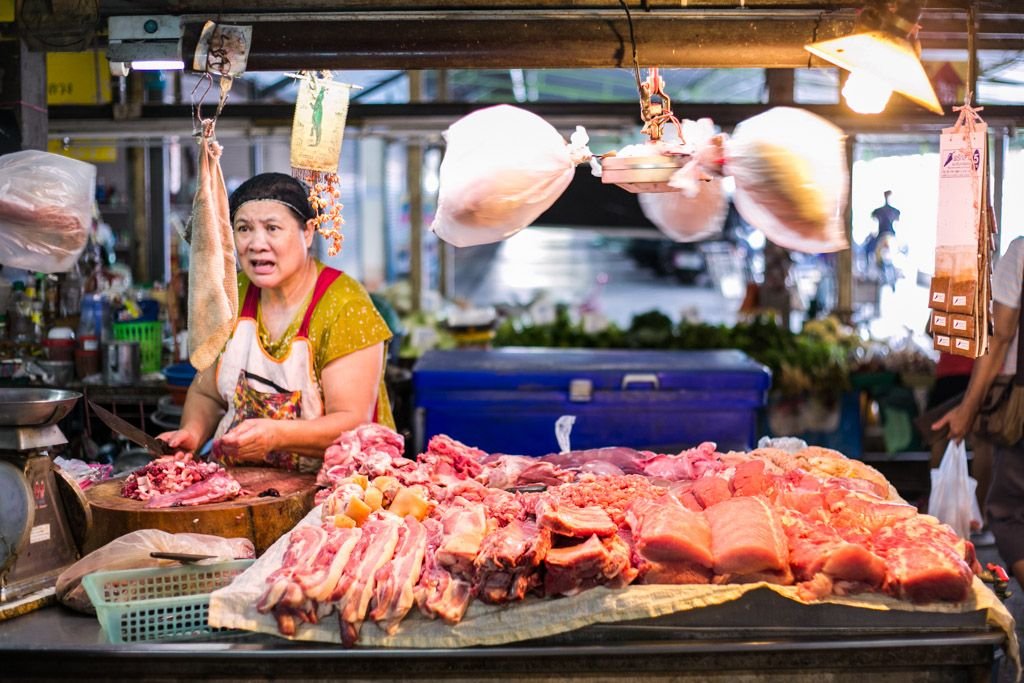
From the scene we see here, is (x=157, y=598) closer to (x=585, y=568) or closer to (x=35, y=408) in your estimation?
(x=35, y=408)

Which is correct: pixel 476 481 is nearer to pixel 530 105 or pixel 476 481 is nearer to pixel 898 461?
pixel 530 105

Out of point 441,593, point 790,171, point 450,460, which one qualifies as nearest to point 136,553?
point 441,593

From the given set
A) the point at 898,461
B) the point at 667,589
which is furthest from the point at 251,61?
the point at 898,461

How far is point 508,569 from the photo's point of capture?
2.94 metres

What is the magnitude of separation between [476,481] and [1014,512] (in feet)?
8.81

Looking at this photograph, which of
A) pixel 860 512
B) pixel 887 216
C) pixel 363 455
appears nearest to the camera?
pixel 860 512

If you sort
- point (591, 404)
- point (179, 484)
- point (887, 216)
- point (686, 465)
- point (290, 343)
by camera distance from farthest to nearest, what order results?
point (887, 216), point (591, 404), point (290, 343), point (686, 465), point (179, 484)

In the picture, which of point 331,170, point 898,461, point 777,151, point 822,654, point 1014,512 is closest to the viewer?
point 822,654

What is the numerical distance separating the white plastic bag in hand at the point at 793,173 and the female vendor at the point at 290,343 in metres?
1.81

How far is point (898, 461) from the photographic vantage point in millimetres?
8266

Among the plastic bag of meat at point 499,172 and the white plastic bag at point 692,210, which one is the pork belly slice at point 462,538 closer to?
the plastic bag of meat at point 499,172

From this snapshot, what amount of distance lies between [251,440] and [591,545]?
1.71 meters

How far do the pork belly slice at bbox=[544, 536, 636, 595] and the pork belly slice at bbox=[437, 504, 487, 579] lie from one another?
0.22 m

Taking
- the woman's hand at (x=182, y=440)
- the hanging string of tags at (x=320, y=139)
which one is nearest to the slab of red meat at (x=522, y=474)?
the hanging string of tags at (x=320, y=139)
